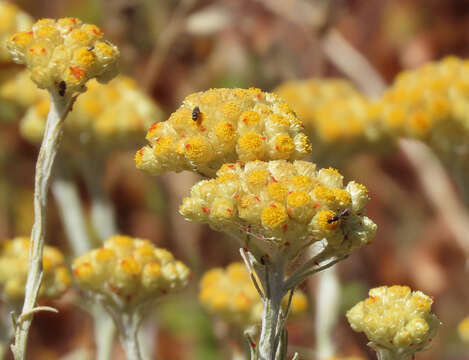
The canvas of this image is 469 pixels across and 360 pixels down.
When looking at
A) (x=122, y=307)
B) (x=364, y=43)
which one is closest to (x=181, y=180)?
(x=364, y=43)

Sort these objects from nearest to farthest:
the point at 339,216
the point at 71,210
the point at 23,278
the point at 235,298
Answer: the point at 339,216 → the point at 23,278 → the point at 235,298 → the point at 71,210

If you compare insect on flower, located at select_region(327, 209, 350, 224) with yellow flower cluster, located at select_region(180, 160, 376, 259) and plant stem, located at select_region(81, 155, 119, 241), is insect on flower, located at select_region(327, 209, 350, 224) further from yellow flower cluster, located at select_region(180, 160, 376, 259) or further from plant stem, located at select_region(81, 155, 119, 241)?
plant stem, located at select_region(81, 155, 119, 241)

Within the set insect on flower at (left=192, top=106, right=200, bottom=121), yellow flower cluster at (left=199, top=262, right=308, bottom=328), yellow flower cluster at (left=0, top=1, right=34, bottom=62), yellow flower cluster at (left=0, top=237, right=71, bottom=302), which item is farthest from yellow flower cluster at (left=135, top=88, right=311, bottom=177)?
yellow flower cluster at (left=0, top=1, right=34, bottom=62)

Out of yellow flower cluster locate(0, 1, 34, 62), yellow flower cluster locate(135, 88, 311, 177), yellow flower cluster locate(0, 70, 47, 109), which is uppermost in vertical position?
yellow flower cluster locate(0, 1, 34, 62)

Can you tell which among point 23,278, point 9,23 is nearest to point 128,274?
point 23,278

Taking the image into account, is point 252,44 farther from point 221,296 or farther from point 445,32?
point 221,296

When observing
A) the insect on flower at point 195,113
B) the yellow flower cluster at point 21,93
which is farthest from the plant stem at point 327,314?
the insect on flower at point 195,113

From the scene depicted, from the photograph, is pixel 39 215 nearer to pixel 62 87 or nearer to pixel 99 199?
pixel 62 87
